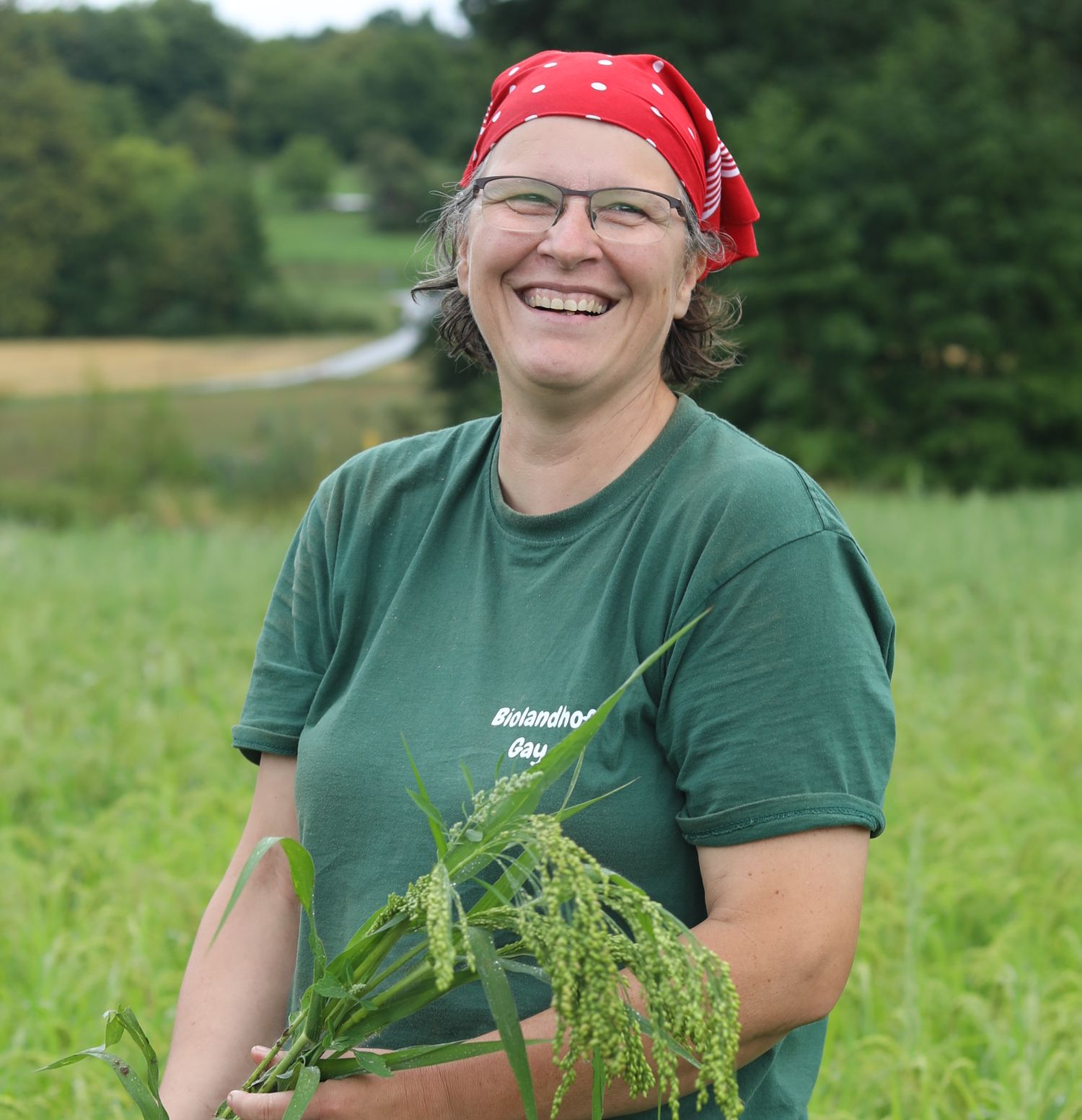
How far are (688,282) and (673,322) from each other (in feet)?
0.47

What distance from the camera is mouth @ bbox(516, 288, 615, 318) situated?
172 centimetres

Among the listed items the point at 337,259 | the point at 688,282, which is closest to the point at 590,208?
the point at 688,282

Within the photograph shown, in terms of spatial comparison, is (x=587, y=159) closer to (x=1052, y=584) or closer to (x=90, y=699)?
(x=90, y=699)

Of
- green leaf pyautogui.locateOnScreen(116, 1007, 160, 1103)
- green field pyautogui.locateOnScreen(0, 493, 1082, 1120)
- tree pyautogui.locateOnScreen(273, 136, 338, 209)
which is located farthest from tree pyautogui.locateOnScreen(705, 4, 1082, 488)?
tree pyautogui.locateOnScreen(273, 136, 338, 209)

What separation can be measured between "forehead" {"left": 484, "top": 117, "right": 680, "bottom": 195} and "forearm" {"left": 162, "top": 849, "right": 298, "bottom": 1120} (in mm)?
999

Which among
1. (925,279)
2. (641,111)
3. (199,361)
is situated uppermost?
(641,111)

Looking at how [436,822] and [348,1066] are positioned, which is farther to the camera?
[348,1066]

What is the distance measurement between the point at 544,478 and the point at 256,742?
1.77 feet

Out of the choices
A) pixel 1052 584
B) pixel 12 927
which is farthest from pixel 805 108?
pixel 12 927

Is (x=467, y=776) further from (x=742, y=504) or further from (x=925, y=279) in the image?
(x=925, y=279)

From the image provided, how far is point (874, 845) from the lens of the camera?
4.11 m

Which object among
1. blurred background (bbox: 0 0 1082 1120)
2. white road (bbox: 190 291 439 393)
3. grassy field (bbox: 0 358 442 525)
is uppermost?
blurred background (bbox: 0 0 1082 1120)

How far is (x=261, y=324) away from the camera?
52188 millimetres

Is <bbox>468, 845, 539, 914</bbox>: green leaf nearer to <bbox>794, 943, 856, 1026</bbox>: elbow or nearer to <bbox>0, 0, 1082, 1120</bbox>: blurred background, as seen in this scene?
<bbox>794, 943, 856, 1026</bbox>: elbow
